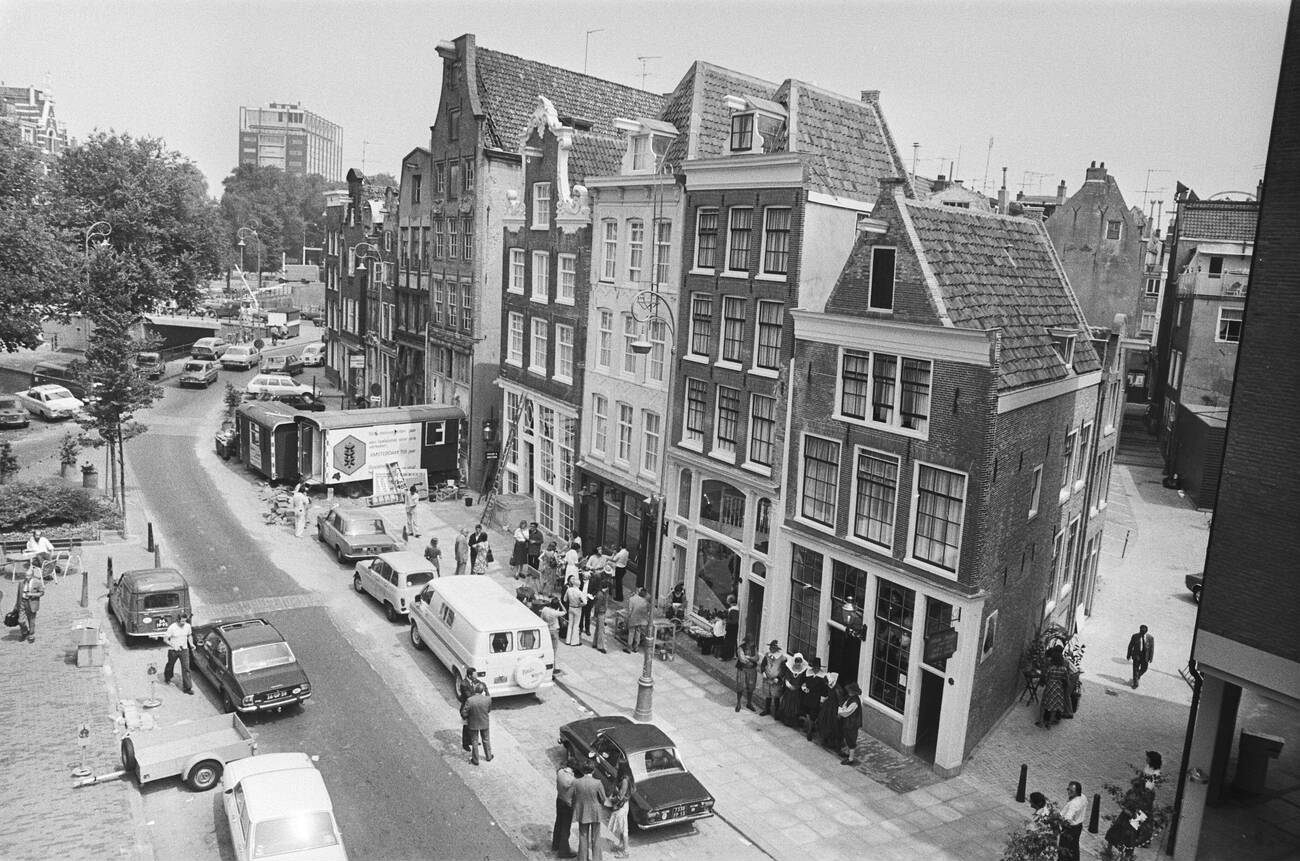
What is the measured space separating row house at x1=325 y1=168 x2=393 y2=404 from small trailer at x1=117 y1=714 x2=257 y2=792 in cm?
4259

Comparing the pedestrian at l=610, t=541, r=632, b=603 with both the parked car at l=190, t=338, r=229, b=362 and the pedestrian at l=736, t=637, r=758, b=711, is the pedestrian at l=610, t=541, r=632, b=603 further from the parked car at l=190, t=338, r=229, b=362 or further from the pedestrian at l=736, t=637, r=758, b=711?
the parked car at l=190, t=338, r=229, b=362

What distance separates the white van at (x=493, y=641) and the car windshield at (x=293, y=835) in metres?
7.41

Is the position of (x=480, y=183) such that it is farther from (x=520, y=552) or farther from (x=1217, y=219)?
(x=1217, y=219)

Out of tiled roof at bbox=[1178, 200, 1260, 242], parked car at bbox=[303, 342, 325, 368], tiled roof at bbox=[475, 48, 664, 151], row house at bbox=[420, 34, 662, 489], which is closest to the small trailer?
row house at bbox=[420, 34, 662, 489]

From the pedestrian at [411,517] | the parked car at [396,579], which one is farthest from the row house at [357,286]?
the parked car at [396,579]

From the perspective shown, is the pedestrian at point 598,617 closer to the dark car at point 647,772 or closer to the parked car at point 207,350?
the dark car at point 647,772

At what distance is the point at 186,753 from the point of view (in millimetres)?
19672

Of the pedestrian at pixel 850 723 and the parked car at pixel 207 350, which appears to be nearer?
the pedestrian at pixel 850 723

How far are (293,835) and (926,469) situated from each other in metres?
15.3

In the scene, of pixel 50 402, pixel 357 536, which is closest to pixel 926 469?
pixel 357 536

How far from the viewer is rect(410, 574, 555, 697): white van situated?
24172 millimetres

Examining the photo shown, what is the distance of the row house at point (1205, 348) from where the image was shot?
168ft

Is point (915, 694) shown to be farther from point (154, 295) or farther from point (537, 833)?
point (154, 295)

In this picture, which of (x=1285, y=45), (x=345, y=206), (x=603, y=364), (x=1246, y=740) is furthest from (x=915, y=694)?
(x=345, y=206)
